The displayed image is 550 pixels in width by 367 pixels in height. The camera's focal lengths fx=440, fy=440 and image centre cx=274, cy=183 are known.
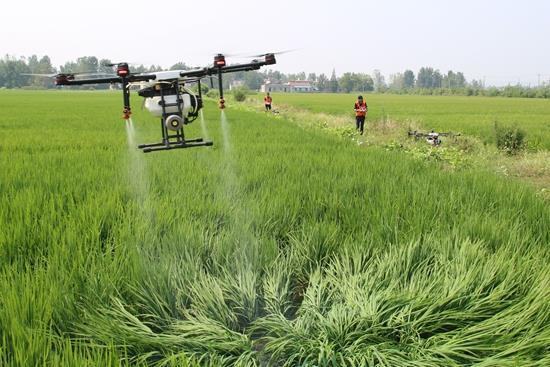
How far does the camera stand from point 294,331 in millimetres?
1676

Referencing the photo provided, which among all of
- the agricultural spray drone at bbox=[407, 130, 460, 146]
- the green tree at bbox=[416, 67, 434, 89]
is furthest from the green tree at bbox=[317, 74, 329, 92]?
the agricultural spray drone at bbox=[407, 130, 460, 146]

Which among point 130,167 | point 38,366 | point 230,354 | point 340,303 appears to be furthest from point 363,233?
point 130,167

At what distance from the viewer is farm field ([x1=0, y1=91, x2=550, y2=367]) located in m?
1.57

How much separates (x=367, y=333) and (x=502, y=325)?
0.50 meters

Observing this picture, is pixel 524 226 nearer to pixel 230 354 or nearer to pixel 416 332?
pixel 416 332

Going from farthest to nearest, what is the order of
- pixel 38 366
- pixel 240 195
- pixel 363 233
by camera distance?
1. pixel 240 195
2. pixel 363 233
3. pixel 38 366

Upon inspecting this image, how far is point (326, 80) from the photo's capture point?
328 ft

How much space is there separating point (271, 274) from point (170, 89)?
3.35 ft

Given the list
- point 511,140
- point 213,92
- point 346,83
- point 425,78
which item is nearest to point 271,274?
point 511,140

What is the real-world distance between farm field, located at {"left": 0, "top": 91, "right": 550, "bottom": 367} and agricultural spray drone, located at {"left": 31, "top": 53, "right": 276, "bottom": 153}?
0.57ft

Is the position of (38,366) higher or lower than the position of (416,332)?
higher

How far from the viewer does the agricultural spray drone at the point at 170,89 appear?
156 cm

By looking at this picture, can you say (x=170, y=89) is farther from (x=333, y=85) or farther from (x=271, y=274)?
(x=333, y=85)

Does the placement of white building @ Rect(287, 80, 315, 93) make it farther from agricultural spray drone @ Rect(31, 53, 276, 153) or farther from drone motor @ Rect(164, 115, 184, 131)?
drone motor @ Rect(164, 115, 184, 131)
